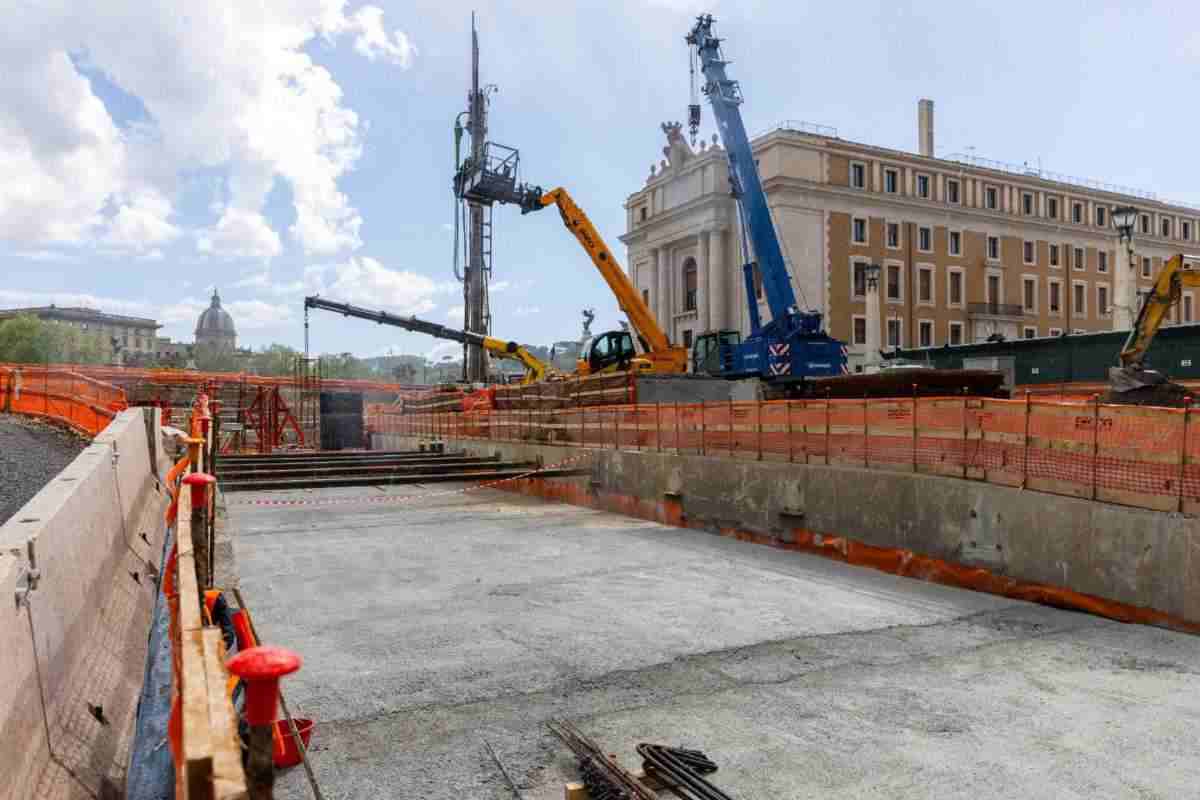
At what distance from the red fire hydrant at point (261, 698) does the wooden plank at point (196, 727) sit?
0.10 metres

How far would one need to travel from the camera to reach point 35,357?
10494 cm

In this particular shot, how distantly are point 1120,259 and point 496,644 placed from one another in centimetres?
2069

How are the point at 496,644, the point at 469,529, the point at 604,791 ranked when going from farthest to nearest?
the point at 469,529 < the point at 496,644 < the point at 604,791

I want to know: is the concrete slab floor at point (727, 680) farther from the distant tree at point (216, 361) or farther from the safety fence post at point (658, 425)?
the distant tree at point (216, 361)

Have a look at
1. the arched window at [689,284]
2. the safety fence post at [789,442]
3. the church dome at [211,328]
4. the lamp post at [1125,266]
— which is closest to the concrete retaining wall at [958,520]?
the safety fence post at [789,442]

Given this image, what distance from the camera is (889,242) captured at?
59.5 metres

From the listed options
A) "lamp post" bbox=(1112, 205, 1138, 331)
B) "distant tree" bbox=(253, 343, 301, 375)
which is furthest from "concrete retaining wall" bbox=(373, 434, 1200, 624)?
"distant tree" bbox=(253, 343, 301, 375)

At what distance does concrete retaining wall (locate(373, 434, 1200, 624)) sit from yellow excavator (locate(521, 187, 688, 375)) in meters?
9.51

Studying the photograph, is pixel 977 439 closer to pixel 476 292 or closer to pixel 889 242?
pixel 476 292

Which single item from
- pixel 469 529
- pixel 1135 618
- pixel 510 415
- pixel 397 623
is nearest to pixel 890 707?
pixel 1135 618

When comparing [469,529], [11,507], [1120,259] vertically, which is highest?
[1120,259]

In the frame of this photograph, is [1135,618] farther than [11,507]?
No

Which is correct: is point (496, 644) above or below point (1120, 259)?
below

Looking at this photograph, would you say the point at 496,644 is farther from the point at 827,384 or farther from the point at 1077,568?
the point at 827,384
